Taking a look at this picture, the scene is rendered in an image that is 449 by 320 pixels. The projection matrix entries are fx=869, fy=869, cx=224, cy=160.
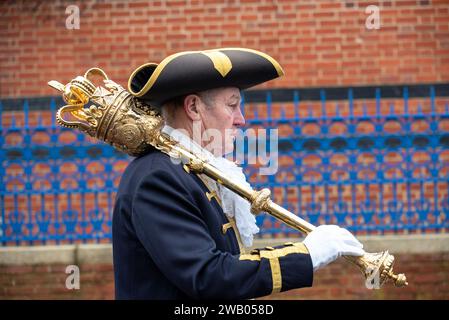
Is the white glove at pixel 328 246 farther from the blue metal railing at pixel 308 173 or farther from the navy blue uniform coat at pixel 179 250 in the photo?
the blue metal railing at pixel 308 173

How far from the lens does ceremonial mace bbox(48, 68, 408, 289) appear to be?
9.99 ft

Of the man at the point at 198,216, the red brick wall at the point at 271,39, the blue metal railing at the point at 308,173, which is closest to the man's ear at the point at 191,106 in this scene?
the man at the point at 198,216

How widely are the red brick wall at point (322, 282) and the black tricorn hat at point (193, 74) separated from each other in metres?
3.91

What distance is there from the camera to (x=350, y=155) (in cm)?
675

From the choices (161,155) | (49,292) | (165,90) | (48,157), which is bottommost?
(49,292)

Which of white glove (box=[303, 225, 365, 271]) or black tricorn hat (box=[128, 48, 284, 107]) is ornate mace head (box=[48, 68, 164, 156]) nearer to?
black tricorn hat (box=[128, 48, 284, 107])

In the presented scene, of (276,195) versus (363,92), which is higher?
(363,92)

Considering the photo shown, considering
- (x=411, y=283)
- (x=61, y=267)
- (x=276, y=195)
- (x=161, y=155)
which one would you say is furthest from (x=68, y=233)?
(x=161, y=155)

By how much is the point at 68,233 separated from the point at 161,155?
4.01 m

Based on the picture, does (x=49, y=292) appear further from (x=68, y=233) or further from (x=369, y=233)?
(x=369, y=233)

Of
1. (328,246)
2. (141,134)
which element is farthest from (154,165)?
(328,246)

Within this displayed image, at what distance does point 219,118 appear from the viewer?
310cm

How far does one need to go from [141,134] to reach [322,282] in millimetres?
4112

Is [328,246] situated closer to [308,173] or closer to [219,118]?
[219,118]
